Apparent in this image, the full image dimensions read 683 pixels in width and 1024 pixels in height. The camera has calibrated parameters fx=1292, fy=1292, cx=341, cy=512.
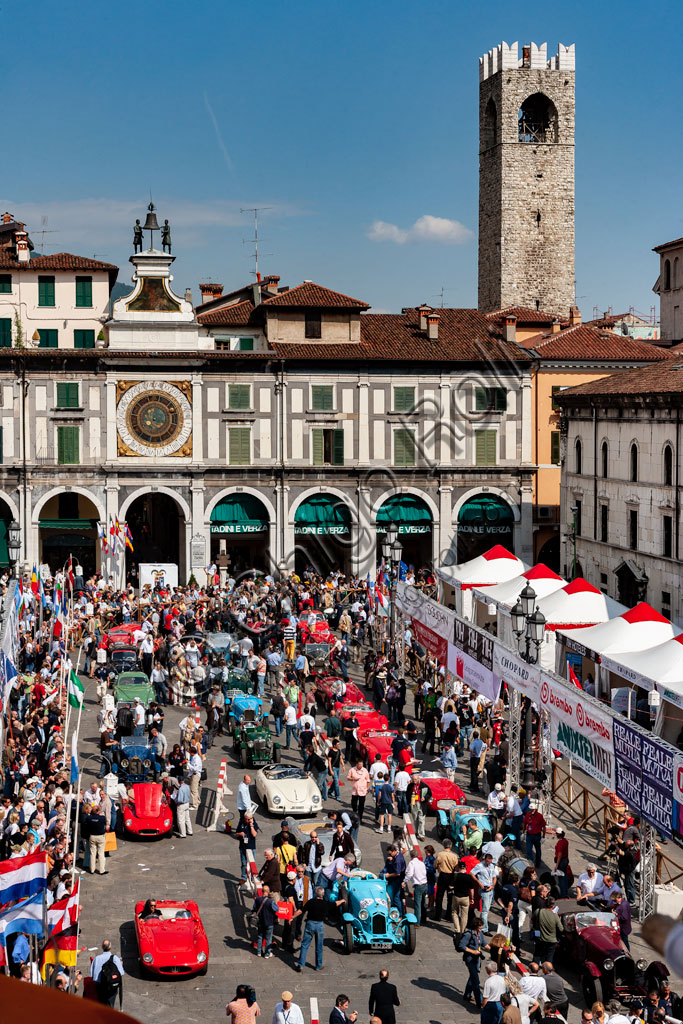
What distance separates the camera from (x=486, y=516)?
58.0m

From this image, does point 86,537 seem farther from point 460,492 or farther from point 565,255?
point 565,255

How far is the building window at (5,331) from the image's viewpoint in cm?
5650

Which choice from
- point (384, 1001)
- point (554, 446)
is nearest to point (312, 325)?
point (554, 446)

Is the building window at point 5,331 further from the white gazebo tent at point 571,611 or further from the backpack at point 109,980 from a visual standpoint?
the backpack at point 109,980

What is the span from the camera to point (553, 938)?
1780 cm

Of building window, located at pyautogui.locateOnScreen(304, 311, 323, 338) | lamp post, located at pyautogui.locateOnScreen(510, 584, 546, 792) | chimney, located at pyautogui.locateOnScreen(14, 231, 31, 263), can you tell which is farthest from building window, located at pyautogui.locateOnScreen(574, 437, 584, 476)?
lamp post, located at pyautogui.locateOnScreen(510, 584, 546, 792)

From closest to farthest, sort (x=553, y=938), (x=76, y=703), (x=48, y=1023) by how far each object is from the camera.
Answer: (x=48, y=1023) < (x=553, y=938) < (x=76, y=703)

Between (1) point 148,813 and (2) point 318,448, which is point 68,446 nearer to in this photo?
(2) point 318,448

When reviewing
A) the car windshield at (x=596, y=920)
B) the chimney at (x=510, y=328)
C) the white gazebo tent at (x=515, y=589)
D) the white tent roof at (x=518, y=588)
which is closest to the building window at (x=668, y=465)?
the white gazebo tent at (x=515, y=589)

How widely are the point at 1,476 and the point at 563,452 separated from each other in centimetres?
2388

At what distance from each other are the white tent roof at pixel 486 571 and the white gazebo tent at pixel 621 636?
8061mm

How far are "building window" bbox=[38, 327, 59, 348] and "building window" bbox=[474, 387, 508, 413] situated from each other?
736 inches

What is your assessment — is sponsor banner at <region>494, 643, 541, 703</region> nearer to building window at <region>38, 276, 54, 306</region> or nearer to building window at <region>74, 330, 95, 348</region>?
building window at <region>74, 330, 95, 348</region>

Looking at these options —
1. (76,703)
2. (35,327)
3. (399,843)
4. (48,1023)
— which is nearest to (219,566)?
(35,327)
